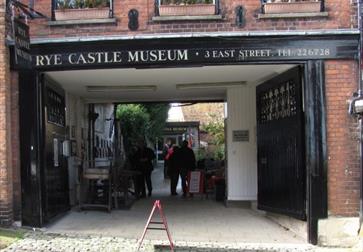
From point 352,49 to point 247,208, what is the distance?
16.3 feet

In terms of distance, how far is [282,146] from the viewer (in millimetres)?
10883

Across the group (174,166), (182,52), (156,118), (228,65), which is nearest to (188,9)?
(182,52)

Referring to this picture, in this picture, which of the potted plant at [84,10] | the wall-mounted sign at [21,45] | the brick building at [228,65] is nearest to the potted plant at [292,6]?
the brick building at [228,65]

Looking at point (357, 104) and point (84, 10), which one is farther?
point (84, 10)

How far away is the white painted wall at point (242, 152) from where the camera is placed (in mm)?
13438

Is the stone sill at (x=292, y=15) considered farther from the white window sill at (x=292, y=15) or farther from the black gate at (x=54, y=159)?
the black gate at (x=54, y=159)

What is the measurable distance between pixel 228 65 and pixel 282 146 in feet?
6.45

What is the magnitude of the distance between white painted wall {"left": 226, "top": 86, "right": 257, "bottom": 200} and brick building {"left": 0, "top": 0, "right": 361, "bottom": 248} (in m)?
2.70

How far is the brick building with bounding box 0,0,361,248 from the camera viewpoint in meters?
9.78

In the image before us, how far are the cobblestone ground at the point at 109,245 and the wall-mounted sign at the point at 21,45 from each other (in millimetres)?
3000

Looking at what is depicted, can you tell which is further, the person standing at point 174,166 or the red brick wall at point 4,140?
the person standing at point 174,166

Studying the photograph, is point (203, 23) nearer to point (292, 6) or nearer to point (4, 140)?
point (292, 6)

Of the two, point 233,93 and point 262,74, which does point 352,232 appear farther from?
point 233,93

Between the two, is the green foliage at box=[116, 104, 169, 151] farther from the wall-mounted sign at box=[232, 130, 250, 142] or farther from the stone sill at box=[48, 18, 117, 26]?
the stone sill at box=[48, 18, 117, 26]
